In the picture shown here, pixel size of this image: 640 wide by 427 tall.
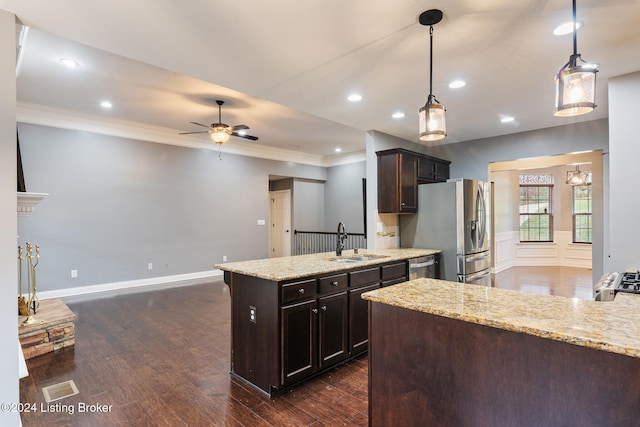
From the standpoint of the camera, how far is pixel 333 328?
9.31ft

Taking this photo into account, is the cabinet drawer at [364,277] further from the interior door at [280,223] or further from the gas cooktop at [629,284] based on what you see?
the interior door at [280,223]

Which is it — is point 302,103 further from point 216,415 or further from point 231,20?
point 216,415

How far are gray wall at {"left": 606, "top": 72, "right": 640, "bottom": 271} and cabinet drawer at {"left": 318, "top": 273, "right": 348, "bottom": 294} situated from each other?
2.35m

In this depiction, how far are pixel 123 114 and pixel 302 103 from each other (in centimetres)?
355

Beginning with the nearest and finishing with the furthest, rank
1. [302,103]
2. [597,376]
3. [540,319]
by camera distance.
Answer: [597,376], [540,319], [302,103]

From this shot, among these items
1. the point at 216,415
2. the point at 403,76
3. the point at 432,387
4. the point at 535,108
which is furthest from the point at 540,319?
the point at 535,108

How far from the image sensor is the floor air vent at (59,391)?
2439mm

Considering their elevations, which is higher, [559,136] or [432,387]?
[559,136]

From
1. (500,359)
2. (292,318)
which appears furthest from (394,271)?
(500,359)

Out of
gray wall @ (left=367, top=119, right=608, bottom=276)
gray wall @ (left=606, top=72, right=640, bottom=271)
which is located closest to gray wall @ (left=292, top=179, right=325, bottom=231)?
gray wall @ (left=367, top=119, right=608, bottom=276)

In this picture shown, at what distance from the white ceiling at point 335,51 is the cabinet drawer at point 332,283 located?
179 centimetres

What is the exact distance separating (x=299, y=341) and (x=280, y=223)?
23.4ft

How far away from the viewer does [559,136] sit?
4.54 meters

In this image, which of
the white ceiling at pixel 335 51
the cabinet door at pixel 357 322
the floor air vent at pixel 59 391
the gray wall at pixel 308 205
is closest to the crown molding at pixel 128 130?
the white ceiling at pixel 335 51
